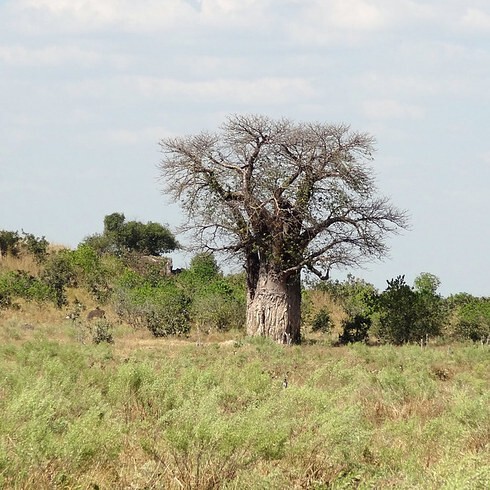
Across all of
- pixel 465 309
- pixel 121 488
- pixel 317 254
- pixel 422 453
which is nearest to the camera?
pixel 121 488

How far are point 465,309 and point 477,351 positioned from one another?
344 inches

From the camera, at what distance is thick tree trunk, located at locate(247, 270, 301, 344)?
29.0 meters

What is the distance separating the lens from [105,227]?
60438 mm

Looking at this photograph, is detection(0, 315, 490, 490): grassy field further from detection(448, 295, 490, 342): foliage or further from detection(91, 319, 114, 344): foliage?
detection(448, 295, 490, 342): foliage

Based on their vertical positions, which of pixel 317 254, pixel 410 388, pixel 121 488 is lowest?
pixel 121 488

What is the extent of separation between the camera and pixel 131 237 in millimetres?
59188

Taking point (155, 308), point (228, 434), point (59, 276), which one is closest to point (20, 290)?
point (59, 276)

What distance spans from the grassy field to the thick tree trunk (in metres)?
13.7

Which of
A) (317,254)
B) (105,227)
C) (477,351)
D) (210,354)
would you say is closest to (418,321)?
(317,254)

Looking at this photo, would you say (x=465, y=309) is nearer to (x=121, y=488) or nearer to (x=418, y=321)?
(x=418, y=321)

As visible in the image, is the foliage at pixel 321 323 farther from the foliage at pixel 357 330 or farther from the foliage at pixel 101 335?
the foliage at pixel 101 335

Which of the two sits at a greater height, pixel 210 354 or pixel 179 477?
pixel 210 354

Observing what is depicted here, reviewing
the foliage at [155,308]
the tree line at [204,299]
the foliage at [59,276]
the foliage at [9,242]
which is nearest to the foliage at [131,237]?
the tree line at [204,299]

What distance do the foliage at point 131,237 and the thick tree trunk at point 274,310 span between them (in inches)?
1134
